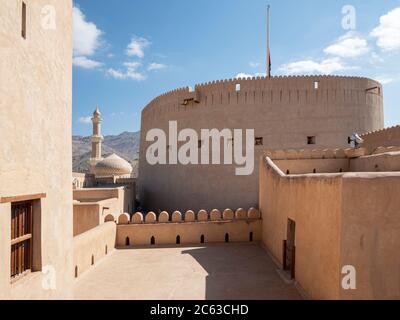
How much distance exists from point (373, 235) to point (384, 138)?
348 inches

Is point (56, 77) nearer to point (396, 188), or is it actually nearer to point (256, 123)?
point (396, 188)

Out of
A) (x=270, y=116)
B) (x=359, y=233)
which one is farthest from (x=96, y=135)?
(x=359, y=233)

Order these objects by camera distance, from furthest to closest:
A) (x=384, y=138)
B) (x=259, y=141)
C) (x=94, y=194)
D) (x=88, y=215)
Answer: (x=259, y=141), (x=94, y=194), (x=384, y=138), (x=88, y=215)

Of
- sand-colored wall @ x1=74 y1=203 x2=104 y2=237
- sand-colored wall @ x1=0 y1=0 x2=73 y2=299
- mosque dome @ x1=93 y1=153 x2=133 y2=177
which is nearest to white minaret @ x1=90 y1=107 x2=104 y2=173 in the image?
mosque dome @ x1=93 y1=153 x2=133 y2=177

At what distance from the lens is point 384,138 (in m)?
11.0

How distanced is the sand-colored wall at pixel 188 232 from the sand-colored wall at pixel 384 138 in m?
5.90

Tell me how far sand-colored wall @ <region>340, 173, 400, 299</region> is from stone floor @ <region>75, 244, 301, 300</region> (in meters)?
1.88

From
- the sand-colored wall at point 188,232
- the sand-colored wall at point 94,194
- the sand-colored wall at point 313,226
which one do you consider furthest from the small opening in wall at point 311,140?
the sand-colored wall at point 94,194

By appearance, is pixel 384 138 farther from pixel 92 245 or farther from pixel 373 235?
pixel 92 245

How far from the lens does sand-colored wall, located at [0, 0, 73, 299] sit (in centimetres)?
278

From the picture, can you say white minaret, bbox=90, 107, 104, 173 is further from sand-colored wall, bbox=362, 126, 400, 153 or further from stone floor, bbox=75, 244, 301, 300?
sand-colored wall, bbox=362, 126, 400, 153

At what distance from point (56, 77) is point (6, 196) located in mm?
1842

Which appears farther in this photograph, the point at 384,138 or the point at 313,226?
the point at 384,138

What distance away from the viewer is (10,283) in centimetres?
295
